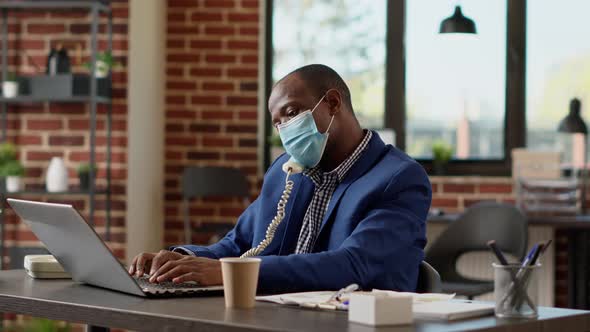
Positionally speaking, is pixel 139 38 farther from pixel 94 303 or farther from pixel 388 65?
pixel 94 303

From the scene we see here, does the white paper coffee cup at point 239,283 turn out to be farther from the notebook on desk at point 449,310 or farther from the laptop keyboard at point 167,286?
the notebook on desk at point 449,310

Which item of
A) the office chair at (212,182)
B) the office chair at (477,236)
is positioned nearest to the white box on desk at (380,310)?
the office chair at (477,236)

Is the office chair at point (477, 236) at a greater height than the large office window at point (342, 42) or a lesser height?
lesser

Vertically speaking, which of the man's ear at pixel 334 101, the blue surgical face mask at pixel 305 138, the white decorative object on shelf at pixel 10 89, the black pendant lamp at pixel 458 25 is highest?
the black pendant lamp at pixel 458 25

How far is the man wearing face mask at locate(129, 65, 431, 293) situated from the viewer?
195 cm

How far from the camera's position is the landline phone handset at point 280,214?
2.39 m

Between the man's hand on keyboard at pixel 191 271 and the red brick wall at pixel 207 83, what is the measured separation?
375 cm

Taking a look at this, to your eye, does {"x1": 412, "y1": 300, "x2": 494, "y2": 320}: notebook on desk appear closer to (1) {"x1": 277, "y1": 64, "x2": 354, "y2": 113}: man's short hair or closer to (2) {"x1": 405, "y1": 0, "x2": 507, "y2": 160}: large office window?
(1) {"x1": 277, "y1": 64, "x2": 354, "y2": 113}: man's short hair

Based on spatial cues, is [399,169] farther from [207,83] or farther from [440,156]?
[207,83]

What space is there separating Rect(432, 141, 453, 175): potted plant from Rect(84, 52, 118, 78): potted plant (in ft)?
6.10

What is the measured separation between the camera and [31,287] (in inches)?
79.5

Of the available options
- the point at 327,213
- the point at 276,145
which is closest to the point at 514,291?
the point at 327,213

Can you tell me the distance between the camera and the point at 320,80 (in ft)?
7.79

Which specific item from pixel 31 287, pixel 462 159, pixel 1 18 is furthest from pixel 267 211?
pixel 462 159
